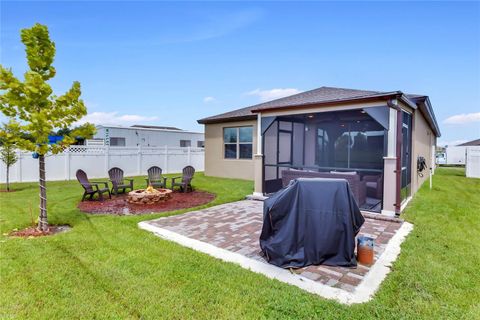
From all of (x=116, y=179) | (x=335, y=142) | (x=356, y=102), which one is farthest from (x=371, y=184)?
(x=116, y=179)

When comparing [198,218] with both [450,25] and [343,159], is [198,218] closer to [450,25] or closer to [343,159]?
[343,159]

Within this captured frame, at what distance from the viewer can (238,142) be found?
12727 millimetres

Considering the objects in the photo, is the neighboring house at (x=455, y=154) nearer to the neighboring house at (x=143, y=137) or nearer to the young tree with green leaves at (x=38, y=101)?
the neighboring house at (x=143, y=137)

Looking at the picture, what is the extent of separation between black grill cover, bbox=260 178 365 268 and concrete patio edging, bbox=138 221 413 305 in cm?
23

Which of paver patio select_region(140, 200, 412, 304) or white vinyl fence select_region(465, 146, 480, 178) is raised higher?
white vinyl fence select_region(465, 146, 480, 178)

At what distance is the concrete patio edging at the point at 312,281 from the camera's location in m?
2.73

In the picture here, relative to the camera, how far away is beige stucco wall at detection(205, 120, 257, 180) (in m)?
12.4

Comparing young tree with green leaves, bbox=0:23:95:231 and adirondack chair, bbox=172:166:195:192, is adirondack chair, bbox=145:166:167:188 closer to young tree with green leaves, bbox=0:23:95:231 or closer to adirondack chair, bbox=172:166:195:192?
adirondack chair, bbox=172:166:195:192

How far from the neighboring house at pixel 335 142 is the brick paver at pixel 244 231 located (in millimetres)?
1337

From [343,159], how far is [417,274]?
7.56 meters

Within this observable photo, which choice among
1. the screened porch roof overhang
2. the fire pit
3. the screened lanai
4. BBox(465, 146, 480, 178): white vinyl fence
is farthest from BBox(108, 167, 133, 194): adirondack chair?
BBox(465, 146, 480, 178): white vinyl fence

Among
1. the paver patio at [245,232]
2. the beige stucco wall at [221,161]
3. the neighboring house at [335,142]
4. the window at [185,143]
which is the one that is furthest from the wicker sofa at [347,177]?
the window at [185,143]

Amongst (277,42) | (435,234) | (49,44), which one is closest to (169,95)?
(277,42)

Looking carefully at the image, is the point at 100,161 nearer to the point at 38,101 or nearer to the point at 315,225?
the point at 38,101
